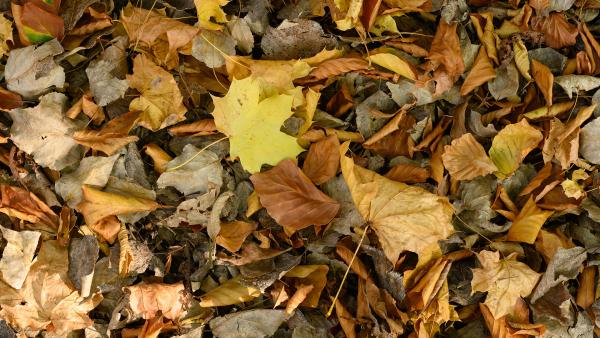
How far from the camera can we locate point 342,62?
1396 mm

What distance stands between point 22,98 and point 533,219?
4.13ft

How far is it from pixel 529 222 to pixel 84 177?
1066 mm

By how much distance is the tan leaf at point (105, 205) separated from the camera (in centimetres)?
137

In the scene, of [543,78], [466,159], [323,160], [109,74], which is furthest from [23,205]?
[543,78]

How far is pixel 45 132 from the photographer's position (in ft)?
4.56

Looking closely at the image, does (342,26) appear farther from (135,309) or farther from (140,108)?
(135,309)

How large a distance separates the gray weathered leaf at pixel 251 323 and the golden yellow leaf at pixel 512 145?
64 centimetres

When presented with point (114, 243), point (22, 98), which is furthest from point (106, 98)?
point (114, 243)

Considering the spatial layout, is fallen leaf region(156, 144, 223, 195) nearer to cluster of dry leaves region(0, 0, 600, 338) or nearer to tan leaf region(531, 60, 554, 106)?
cluster of dry leaves region(0, 0, 600, 338)

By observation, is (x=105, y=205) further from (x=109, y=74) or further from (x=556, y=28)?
(x=556, y=28)

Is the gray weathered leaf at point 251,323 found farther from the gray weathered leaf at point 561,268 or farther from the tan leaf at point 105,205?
the gray weathered leaf at point 561,268

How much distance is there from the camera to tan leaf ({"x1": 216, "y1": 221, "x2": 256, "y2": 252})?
1.38 m

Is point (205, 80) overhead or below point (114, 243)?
overhead

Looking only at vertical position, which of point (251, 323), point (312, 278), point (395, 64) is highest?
point (395, 64)
